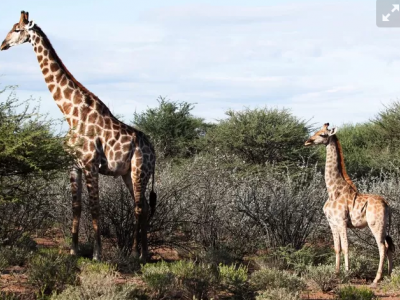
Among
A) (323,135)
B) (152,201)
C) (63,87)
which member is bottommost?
(152,201)

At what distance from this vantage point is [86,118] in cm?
1207

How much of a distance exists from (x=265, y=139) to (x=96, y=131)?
11295 millimetres

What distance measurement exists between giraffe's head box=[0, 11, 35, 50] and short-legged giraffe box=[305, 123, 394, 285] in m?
4.99

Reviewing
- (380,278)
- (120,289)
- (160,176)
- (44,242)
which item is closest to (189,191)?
(160,176)

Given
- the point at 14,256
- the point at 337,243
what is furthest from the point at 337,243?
the point at 14,256

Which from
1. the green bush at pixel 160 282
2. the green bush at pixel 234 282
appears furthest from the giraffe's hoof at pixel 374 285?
the green bush at pixel 160 282

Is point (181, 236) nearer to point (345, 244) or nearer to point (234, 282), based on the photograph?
point (345, 244)

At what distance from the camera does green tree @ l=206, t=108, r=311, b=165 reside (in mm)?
22672

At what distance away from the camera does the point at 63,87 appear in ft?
40.1

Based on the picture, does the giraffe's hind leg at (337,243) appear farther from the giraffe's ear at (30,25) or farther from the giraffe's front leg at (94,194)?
the giraffe's ear at (30,25)

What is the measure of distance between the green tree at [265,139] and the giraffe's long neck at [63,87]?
10463mm

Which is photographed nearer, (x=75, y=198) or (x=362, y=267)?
(x=75, y=198)

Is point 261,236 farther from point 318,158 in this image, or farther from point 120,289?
point 318,158

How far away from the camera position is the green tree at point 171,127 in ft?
85.3
